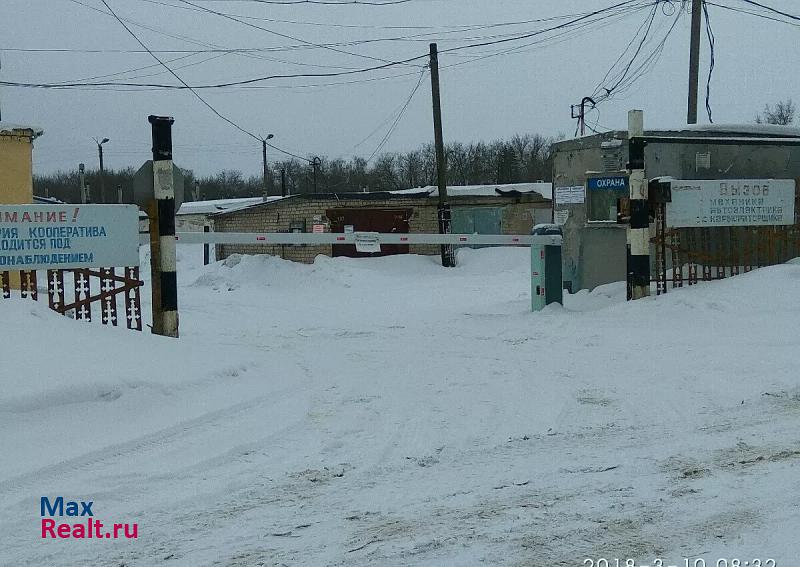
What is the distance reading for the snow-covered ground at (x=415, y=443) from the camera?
4.29 metres

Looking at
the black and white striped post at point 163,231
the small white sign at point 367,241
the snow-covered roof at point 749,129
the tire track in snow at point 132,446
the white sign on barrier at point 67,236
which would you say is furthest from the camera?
the snow-covered roof at point 749,129

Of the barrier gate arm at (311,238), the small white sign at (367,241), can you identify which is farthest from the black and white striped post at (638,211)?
the small white sign at (367,241)

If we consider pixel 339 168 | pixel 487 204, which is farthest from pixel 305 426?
pixel 339 168

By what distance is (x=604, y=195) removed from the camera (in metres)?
15.2

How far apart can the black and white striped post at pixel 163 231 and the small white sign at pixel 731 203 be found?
775cm

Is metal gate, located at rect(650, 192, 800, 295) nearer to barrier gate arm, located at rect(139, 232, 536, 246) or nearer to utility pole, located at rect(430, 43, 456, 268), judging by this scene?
barrier gate arm, located at rect(139, 232, 536, 246)

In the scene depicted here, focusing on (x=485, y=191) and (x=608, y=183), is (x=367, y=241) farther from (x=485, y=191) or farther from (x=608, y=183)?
(x=485, y=191)

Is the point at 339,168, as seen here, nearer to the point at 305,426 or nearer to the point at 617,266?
the point at 617,266

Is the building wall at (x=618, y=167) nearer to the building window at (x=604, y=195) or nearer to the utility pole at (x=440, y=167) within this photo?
the building window at (x=604, y=195)

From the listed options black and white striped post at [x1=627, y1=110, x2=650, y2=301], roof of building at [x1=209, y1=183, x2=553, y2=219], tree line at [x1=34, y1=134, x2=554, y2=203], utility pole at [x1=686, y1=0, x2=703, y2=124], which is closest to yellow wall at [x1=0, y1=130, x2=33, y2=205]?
roof of building at [x1=209, y1=183, x2=553, y2=219]

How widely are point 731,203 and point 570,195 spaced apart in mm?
3113

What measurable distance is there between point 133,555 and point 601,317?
969 cm

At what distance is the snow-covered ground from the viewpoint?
429cm

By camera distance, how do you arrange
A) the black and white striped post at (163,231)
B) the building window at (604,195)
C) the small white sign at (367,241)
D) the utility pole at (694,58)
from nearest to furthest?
1. the black and white striped post at (163,231)
2. the small white sign at (367,241)
3. the building window at (604,195)
4. the utility pole at (694,58)
